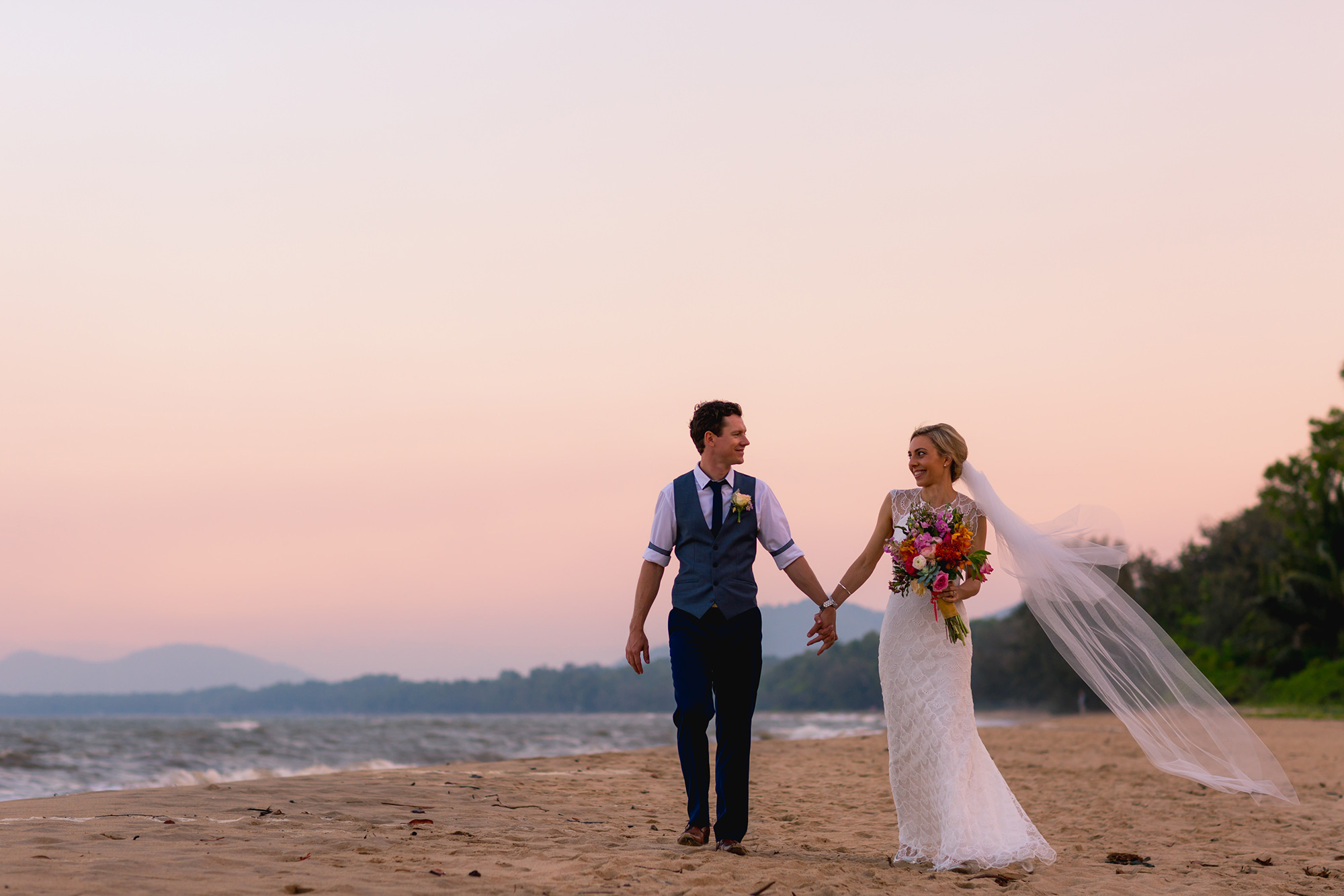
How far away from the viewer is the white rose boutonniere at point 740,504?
19.6ft

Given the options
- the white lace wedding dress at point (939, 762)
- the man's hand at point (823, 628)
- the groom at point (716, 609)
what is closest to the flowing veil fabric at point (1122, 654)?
the white lace wedding dress at point (939, 762)

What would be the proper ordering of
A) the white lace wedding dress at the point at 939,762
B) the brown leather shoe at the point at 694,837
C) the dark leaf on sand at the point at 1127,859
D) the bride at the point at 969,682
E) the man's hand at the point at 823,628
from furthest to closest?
the dark leaf on sand at the point at 1127,859 → the man's hand at the point at 823,628 → the brown leather shoe at the point at 694,837 → the bride at the point at 969,682 → the white lace wedding dress at the point at 939,762

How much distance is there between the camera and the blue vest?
19.5 ft

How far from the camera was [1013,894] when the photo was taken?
5.26 metres

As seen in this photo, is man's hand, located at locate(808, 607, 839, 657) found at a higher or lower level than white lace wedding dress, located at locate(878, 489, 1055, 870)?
higher

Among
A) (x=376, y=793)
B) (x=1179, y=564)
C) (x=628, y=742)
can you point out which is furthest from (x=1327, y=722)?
(x=1179, y=564)

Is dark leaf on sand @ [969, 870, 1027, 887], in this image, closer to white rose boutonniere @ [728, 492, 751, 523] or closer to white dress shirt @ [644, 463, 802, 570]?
white dress shirt @ [644, 463, 802, 570]

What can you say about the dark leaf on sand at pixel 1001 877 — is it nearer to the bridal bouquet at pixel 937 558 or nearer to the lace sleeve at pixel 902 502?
the bridal bouquet at pixel 937 558

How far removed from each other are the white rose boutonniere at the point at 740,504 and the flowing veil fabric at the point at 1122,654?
4.90ft

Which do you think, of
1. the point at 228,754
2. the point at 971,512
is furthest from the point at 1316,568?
the point at 971,512

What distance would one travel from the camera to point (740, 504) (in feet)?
19.6

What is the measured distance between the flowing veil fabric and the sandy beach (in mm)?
677

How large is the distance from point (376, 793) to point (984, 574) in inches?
198

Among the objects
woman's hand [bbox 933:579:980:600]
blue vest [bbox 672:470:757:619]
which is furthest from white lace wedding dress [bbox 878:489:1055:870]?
blue vest [bbox 672:470:757:619]
